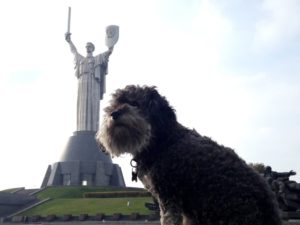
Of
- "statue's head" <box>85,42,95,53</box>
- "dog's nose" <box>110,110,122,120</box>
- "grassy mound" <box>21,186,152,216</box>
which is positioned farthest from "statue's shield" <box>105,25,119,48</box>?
"dog's nose" <box>110,110,122,120</box>

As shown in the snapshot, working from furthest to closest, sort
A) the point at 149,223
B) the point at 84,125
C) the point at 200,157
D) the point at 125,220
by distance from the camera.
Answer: the point at 84,125, the point at 125,220, the point at 149,223, the point at 200,157

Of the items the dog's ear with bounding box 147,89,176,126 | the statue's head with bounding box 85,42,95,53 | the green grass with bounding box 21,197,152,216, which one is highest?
the statue's head with bounding box 85,42,95,53

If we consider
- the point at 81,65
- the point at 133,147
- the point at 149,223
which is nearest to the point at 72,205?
the point at 149,223

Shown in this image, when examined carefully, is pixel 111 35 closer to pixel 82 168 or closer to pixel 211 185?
pixel 82 168

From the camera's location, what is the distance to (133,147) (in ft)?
12.1

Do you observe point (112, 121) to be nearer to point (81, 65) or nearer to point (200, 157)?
point (200, 157)

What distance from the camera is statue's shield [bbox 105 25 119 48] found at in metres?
45.3

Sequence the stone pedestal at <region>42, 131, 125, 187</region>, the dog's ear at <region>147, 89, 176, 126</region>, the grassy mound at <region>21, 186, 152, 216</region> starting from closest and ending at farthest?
the dog's ear at <region>147, 89, 176, 126</region>, the grassy mound at <region>21, 186, 152, 216</region>, the stone pedestal at <region>42, 131, 125, 187</region>

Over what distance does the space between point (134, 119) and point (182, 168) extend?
1.66 feet

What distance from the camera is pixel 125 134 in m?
3.62

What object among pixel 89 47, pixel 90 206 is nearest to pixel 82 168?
pixel 89 47

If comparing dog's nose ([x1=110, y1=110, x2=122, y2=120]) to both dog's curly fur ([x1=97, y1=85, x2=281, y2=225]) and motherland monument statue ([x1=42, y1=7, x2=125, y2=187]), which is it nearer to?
dog's curly fur ([x1=97, y1=85, x2=281, y2=225])

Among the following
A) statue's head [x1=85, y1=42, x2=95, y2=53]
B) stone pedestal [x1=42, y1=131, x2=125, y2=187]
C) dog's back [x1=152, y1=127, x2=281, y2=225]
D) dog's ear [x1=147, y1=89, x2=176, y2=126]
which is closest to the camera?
dog's back [x1=152, y1=127, x2=281, y2=225]

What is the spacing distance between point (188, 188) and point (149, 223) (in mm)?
18159
